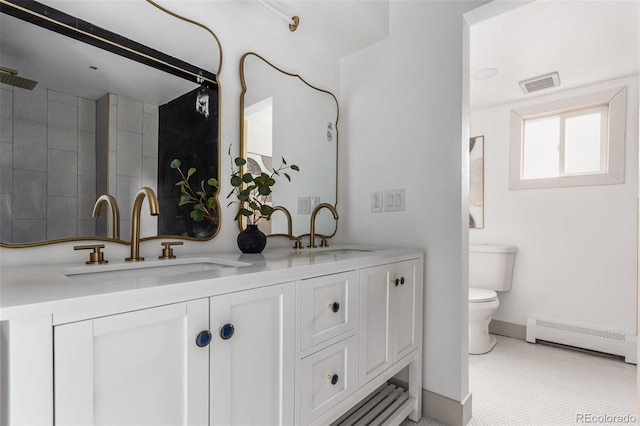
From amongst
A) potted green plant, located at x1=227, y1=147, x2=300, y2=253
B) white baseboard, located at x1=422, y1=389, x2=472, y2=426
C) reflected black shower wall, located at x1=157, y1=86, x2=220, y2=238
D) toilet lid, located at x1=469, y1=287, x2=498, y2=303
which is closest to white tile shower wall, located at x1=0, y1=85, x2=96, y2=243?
reflected black shower wall, located at x1=157, y1=86, x2=220, y2=238

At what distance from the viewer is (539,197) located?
9.07 ft

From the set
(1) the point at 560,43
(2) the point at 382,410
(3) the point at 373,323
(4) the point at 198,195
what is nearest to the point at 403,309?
(3) the point at 373,323

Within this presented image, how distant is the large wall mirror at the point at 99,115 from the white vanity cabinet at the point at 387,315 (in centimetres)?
69

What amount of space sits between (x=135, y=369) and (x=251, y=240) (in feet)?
2.42

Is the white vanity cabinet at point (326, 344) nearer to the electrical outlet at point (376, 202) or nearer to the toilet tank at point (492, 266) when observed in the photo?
the electrical outlet at point (376, 202)

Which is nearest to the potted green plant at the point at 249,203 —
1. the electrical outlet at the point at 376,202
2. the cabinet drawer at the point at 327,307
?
the cabinet drawer at the point at 327,307

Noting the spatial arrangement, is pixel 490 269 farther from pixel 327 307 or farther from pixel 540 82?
pixel 327 307

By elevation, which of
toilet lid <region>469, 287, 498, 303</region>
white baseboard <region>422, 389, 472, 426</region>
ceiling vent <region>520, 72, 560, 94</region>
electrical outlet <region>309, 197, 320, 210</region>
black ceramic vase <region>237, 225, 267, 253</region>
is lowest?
white baseboard <region>422, 389, 472, 426</region>

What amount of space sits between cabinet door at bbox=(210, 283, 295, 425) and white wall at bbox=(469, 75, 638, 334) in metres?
2.55

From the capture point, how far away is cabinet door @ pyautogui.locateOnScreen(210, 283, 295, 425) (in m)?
0.80

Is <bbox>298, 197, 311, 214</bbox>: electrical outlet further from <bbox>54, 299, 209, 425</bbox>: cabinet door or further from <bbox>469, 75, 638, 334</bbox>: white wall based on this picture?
<bbox>469, 75, 638, 334</bbox>: white wall

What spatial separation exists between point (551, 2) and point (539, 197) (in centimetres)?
157

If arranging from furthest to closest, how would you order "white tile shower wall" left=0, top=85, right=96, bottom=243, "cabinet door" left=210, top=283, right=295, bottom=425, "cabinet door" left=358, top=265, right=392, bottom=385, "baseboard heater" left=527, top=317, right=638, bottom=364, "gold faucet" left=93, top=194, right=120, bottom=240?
"baseboard heater" left=527, top=317, right=638, bottom=364 < "cabinet door" left=358, top=265, right=392, bottom=385 < "gold faucet" left=93, top=194, right=120, bottom=240 < "white tile shower wall" left=0, top=85, right=96, bottom=243 < "cabinet door" left=210, top=283, right=295, bottom=425

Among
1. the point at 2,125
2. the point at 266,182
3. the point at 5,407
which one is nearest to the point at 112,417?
the point at 5,407
